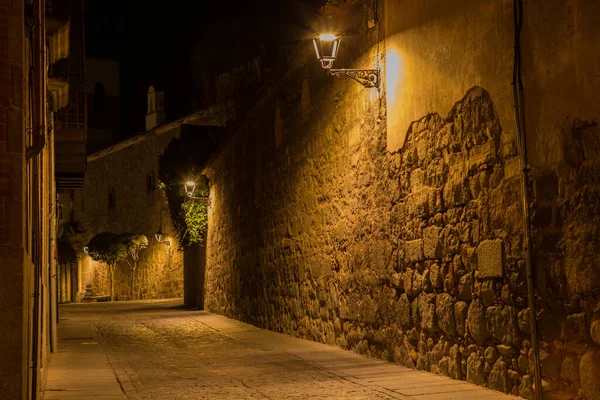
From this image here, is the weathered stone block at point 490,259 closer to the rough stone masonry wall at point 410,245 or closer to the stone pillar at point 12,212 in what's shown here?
the rough stone masonry wall at point 410,245

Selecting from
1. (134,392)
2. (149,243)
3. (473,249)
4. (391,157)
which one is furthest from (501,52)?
(149,243)

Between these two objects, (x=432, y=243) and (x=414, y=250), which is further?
(x=414, y=250)

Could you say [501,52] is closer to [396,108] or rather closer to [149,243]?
[396,108]

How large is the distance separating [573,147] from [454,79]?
1.99m

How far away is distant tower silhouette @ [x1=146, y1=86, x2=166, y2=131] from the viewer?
3822cm

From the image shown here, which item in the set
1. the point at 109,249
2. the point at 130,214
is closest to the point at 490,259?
the point at 109,249

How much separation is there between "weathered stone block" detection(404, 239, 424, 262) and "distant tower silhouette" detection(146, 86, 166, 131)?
31013 mm

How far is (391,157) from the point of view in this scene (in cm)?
885

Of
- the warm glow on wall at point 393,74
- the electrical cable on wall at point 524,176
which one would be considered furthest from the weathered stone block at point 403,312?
the electrical cable on wall at point 524,176

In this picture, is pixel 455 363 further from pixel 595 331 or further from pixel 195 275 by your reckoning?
pixel 195 275

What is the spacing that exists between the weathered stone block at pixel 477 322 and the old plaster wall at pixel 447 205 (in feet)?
0.05

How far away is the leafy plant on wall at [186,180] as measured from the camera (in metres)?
21.8

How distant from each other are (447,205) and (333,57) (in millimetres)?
2702

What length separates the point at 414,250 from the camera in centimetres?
823
